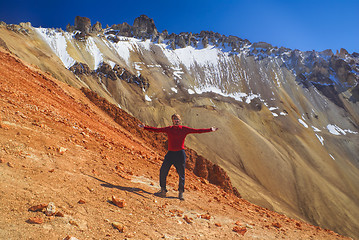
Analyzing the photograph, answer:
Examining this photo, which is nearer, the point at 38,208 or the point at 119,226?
the point at 38,208

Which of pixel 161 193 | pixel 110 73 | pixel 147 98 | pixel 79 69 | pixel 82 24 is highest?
pixel 82 24

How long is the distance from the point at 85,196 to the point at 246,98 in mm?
73246

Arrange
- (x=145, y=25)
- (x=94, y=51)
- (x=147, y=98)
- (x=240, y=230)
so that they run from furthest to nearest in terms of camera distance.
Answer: (x=145, y=25)
(x=94, y=51)
(x=147, y=98)
(x=240, y=230)

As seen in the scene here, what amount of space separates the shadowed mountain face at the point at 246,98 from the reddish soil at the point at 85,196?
26.4m

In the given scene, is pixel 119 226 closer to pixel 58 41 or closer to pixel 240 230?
pixel 240 230

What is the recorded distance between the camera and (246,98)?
73250 mm

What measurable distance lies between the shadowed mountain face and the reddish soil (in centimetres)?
2638

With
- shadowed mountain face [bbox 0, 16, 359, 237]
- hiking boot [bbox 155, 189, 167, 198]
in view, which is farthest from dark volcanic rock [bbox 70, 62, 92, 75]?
hiking boot [bbox 155, 189, 167, 198]

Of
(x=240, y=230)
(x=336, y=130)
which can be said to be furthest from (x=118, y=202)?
(x=336, y=130)

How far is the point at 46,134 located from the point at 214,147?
125ft

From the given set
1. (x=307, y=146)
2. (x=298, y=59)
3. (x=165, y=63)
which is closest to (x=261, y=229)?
(x=307, y=146)

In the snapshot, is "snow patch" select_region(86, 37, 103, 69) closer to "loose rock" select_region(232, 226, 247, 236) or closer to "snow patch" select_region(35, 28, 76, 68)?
"snow patch" select_region(35, 28, 76, 68)

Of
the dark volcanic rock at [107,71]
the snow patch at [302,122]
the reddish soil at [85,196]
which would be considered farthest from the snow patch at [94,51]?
the snow patch at [302,122]

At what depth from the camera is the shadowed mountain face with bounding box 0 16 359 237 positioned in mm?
39688
